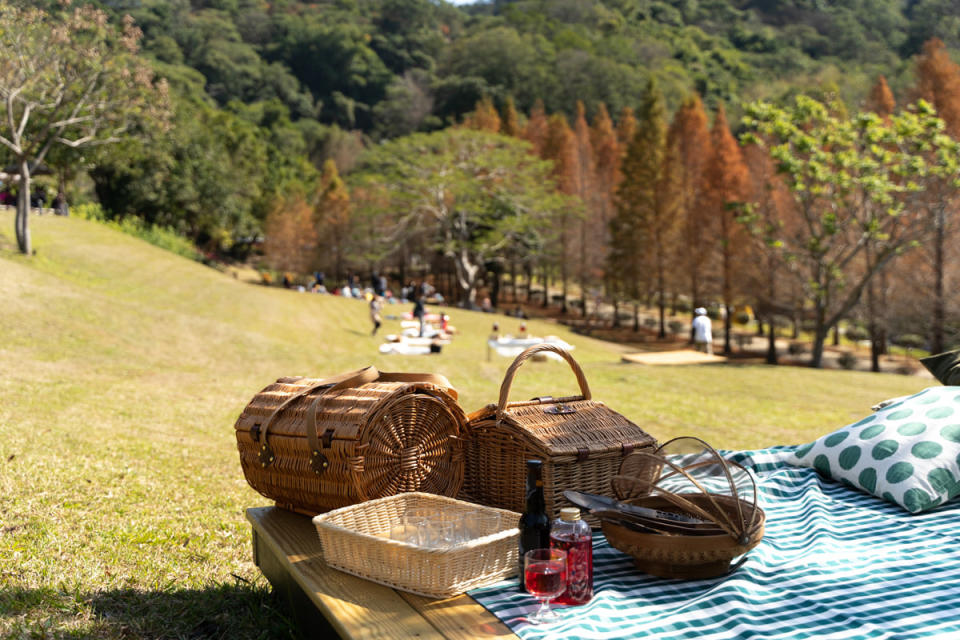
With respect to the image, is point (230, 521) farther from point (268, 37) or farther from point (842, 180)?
point (268, 37)

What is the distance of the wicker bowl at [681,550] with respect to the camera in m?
2.16

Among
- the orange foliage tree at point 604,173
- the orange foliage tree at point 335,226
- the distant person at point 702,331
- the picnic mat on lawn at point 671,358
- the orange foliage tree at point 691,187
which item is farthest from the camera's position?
the orange foliage tree at point 335,226

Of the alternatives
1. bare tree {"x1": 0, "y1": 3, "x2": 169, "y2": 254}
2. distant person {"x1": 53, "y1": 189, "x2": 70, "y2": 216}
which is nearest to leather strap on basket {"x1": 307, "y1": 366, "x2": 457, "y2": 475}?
bare tree {"x1": 0, "y1": 3, "x2": 169, "y2": 254}

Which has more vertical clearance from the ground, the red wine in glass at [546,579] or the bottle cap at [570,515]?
the bottle cap at [570,515]

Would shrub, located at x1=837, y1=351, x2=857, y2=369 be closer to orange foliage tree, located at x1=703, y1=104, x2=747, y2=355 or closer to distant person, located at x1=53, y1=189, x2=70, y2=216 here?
orange foliage tree, located at x1=703, y1=104, x2=747, y2=355

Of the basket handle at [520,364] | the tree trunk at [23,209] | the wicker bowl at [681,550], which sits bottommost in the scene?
the wicker bowl at [681,550]

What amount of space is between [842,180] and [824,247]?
1545 mm

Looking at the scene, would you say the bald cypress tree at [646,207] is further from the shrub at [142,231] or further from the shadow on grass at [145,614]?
the shadow on grass at [145,614]

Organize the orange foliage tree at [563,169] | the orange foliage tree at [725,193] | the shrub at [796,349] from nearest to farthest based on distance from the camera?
the orange foliage tree at [725,193] < the shrub at [796,349] < the orange foliage tree at [563,169]

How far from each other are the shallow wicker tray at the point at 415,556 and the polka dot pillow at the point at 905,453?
1.56 m

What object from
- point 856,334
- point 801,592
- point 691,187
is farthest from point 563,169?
point 801,592

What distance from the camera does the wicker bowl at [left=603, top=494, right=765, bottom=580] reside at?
2.16 meters

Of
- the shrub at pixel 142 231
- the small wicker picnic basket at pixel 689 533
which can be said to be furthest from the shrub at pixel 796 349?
the small wicker picnic basket at pixel 689 533

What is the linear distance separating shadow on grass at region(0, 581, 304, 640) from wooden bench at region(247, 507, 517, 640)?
0.16 m
